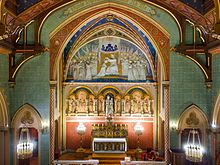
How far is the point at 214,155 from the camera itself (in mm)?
14617

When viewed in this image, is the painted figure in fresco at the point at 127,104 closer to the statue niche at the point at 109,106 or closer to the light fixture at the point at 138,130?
the statue niche at the point at 109,106

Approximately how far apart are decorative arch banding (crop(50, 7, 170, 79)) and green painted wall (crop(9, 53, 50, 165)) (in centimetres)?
94

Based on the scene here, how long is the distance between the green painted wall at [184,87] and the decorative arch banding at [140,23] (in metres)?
1.16

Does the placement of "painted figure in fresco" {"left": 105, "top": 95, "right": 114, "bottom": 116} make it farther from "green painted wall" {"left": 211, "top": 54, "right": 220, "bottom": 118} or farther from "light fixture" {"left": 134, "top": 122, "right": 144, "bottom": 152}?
"green painted wall" {"left": 211, "top": 54, "right": 220, "bottom": 118}

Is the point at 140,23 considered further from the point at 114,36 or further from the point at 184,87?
the point at 114,36

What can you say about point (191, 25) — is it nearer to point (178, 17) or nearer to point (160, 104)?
point (178, 17)

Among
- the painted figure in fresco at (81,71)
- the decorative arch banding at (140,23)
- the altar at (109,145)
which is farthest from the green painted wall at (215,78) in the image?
the painted figure in fresco at (81,71)

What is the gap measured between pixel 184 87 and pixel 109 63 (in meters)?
9.06

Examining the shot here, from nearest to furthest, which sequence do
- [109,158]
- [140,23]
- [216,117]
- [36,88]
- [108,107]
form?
[216,117] < [36,88] < [140,23] < [109,158] < [108,107]

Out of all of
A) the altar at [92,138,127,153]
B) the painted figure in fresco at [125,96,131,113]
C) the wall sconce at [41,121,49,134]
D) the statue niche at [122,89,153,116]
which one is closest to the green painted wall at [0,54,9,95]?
the wall sconce at [41,121,49,134]

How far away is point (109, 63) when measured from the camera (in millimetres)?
23859

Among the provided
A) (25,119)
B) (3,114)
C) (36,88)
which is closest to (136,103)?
(36,88)

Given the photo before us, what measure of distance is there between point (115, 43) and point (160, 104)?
17.5 feet

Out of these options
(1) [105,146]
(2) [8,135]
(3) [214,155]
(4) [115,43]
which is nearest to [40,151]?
(2) [8,135]
